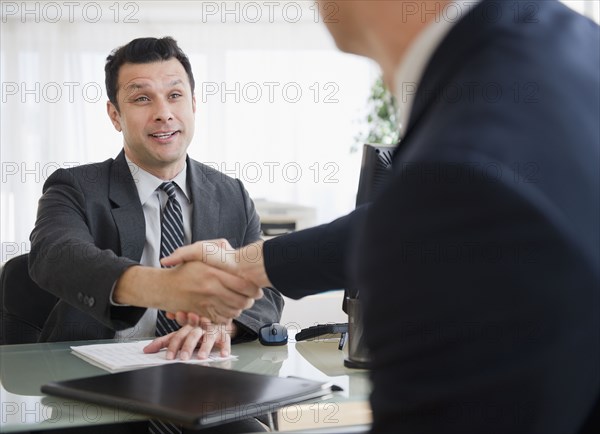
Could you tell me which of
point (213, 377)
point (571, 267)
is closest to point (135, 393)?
point (213, 377)

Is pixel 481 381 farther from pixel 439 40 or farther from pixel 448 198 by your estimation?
pixel 439 40

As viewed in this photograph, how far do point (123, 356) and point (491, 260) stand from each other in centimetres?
133

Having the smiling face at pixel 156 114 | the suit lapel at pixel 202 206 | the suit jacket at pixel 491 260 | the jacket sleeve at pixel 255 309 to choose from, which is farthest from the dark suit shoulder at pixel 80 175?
the suit jacket at pixel 491 260

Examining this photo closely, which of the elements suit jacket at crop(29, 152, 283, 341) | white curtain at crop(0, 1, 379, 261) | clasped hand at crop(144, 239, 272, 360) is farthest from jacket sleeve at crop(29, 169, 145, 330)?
white curtain at crop(0, 1, 379, 261)

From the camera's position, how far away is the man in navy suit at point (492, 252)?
628mm

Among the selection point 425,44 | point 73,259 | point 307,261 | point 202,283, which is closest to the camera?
point 425,44

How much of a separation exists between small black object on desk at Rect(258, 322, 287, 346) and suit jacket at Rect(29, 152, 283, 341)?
53 mm

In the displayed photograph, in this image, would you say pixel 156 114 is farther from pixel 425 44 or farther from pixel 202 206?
pixel 425 44

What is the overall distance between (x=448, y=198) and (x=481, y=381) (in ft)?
0.50

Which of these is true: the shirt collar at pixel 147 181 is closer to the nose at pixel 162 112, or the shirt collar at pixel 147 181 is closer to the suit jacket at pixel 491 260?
the nose at pixel 162 112

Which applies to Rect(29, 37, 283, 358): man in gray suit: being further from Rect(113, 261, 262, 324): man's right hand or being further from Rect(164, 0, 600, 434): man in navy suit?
Rect(164, 0, 600, 434): man in navy suit

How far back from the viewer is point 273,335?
6.77 feet

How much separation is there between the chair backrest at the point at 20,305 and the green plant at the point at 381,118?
15.4ft

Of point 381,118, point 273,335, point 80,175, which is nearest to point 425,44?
point 273,335
